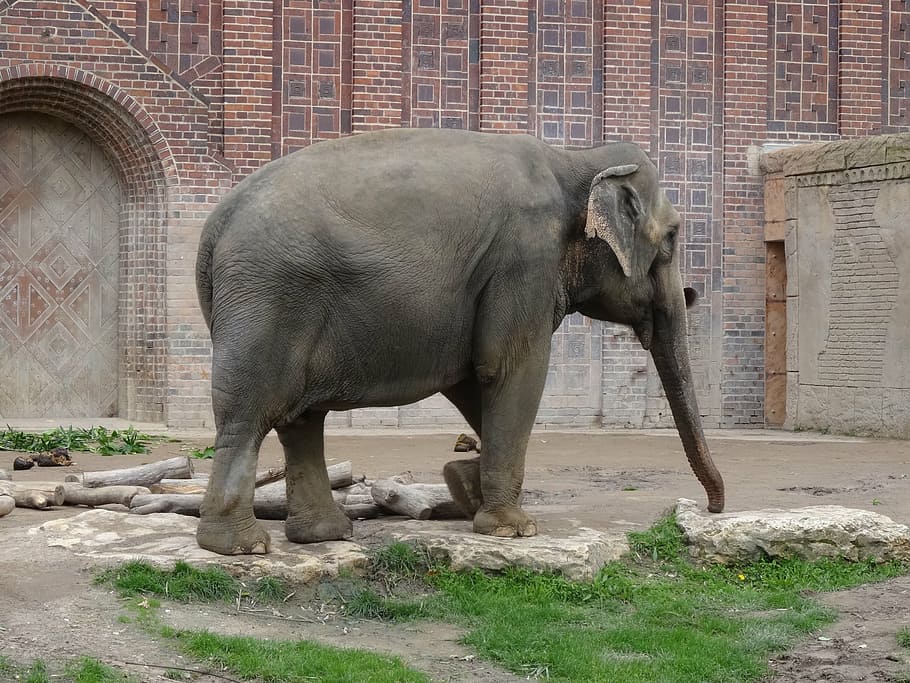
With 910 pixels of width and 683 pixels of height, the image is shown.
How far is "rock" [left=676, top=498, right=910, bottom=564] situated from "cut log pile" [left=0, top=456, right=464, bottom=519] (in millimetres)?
1440

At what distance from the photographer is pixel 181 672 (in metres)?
4.98

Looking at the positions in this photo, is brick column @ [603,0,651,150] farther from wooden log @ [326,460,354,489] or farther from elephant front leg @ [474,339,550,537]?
elephant front leg @ [474,339,550,537]

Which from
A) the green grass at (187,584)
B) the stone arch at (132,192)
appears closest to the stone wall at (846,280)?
the stone arch at (132,192)

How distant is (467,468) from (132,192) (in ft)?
31.9

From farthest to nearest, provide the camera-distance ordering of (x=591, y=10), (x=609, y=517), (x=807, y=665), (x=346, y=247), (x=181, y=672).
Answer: (x=591, y=10), (x=609, y=517), (x=346, y=247), (x=807, y=665), (x=181, y=672)

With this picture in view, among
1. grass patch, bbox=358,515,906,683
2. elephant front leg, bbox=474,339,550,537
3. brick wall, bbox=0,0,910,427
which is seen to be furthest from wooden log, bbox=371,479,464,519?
brick wall, bbox=0,0,910,427

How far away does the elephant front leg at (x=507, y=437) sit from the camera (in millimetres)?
6766

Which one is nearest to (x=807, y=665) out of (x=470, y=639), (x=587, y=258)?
(x=470, y=639)

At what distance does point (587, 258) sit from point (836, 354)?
9.53 meters

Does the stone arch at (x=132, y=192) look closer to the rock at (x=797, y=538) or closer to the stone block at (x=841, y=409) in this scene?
the stone block at (x=841, y=409)

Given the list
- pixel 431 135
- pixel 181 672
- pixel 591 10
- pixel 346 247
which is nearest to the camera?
pixel 181 672

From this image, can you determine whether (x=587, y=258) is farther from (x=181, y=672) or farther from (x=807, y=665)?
(x=181, y=672)

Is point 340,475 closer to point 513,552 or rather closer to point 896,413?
point 513,552

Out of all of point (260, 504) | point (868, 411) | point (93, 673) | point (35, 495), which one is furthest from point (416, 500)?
point (868, 411)
